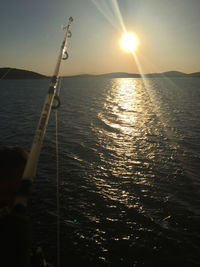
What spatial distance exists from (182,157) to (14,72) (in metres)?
212

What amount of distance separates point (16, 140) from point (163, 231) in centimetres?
1684

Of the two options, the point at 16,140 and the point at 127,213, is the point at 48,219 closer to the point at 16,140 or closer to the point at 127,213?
the point at 127,213

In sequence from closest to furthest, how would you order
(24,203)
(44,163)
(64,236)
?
(24,203) → (64,236) → (44,163)

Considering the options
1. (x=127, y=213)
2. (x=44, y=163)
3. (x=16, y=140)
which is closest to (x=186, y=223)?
(x=127, y=213)

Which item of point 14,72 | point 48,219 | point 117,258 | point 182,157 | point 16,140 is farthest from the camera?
point 14,72

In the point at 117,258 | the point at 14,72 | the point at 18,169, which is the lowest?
the point at 117,258

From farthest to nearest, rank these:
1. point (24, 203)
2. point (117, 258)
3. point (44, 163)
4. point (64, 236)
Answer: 1. point (44, 163)
2. point (64, 236)
3. point (117, 258)
4. point (24, 203)

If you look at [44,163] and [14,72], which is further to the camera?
[14,72]

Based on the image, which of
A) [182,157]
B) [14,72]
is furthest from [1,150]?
[14,72]

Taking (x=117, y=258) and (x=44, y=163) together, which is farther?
(x=44, y=163)

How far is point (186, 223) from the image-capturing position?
9.45m

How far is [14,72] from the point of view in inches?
7554

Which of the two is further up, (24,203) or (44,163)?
(24,203)

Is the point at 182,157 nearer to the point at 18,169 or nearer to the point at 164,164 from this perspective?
the point at 164,164
